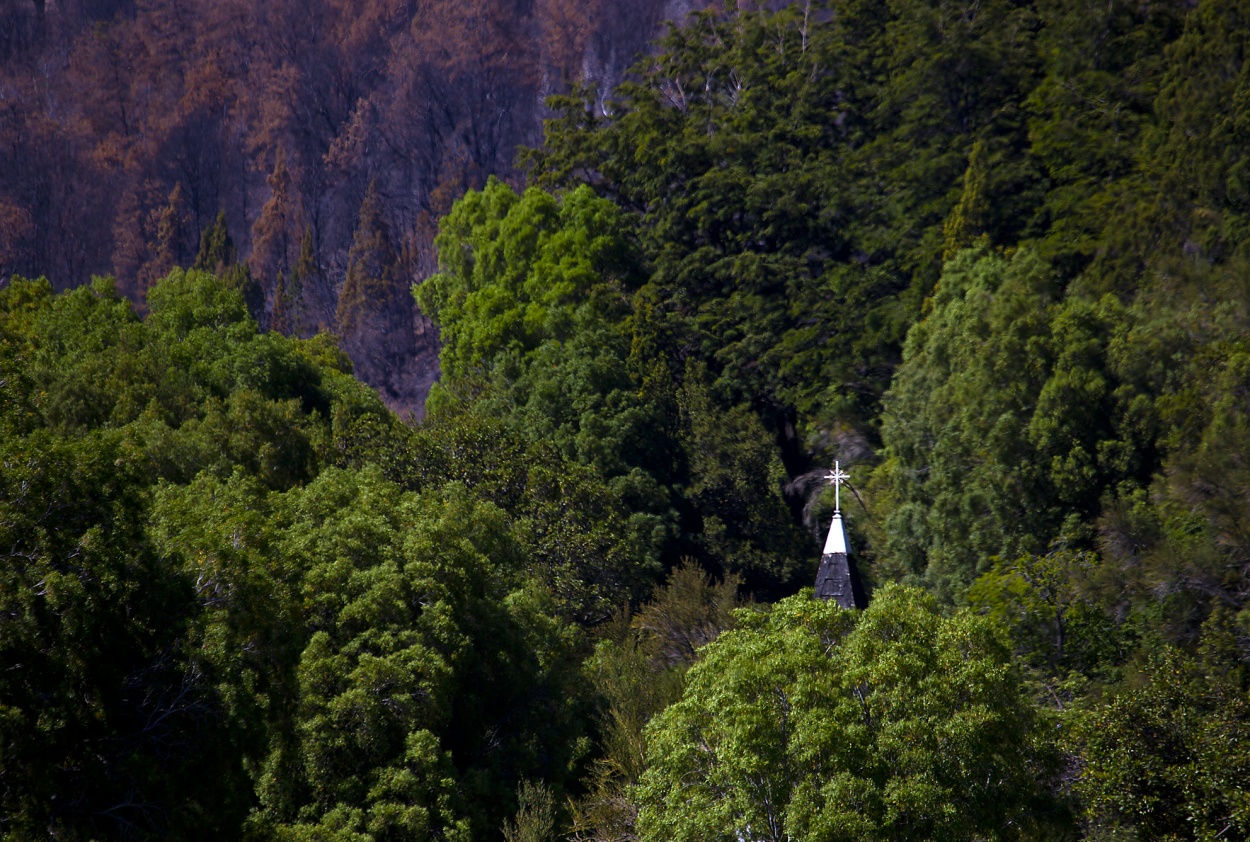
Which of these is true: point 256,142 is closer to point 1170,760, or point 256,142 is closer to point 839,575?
point 839,575

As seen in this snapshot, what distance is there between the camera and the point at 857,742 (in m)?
16.3

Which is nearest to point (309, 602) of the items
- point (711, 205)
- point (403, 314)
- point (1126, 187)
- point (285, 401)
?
point (285, 401)

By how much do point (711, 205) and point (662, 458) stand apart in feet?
32.0

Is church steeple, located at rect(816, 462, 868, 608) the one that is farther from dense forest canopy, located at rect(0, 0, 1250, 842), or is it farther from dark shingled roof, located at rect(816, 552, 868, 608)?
dense forest canopy, located at rect(0, 0, 1250, 842)

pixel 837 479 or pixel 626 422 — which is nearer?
pixel 837 479

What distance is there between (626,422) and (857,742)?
919 inches

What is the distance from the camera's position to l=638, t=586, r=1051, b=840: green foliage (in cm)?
1602

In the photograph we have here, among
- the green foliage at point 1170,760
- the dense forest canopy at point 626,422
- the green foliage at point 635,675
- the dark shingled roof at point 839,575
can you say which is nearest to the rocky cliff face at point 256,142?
the dense forest canopy at point 626,422

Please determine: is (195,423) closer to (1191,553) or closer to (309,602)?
(309,602)

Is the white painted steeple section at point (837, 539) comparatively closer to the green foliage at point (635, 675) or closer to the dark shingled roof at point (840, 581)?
the dark shingled roof at point (840, 581)

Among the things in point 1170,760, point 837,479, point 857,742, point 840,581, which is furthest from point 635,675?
point 1170,760

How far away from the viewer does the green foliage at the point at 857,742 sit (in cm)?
1602

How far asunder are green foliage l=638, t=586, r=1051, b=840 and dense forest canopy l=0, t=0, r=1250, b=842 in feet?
0.23

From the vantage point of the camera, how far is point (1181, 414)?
1070 inches
